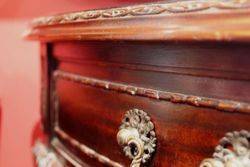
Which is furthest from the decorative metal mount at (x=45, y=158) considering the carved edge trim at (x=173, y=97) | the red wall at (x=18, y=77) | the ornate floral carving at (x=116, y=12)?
the red wall at (x=18, y=77)

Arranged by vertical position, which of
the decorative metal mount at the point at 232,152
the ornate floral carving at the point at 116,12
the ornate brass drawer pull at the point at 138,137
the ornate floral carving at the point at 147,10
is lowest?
the ornate brass drawer pull at the point at 138,137

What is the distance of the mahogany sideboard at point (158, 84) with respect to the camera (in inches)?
15.0

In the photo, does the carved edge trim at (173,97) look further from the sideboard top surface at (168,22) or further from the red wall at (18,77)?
the red wall at (18,77)

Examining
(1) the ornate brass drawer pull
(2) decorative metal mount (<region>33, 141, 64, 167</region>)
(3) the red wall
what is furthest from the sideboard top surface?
(3) the red wall

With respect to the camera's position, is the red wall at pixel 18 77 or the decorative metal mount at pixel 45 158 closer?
the decorative metal mount at pixel 45 158

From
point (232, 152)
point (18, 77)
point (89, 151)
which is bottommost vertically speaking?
point (18, 77)

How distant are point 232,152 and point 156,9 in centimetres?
16

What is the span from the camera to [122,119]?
1.76 feet

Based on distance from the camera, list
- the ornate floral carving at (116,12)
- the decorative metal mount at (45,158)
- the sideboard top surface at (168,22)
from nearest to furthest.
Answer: the sideboard top surface at (168,22)
the ornate floral carving at (116,12)
the decorative metal mount at (45,158)

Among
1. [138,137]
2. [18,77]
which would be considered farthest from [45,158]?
[18,77]

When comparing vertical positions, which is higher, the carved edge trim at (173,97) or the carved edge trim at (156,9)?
the carved edge trim at (156,9)

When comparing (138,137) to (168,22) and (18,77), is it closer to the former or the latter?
(168,22)

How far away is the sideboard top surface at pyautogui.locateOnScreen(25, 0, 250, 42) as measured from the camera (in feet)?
1.14

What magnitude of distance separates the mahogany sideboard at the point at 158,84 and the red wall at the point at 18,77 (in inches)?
21.8
